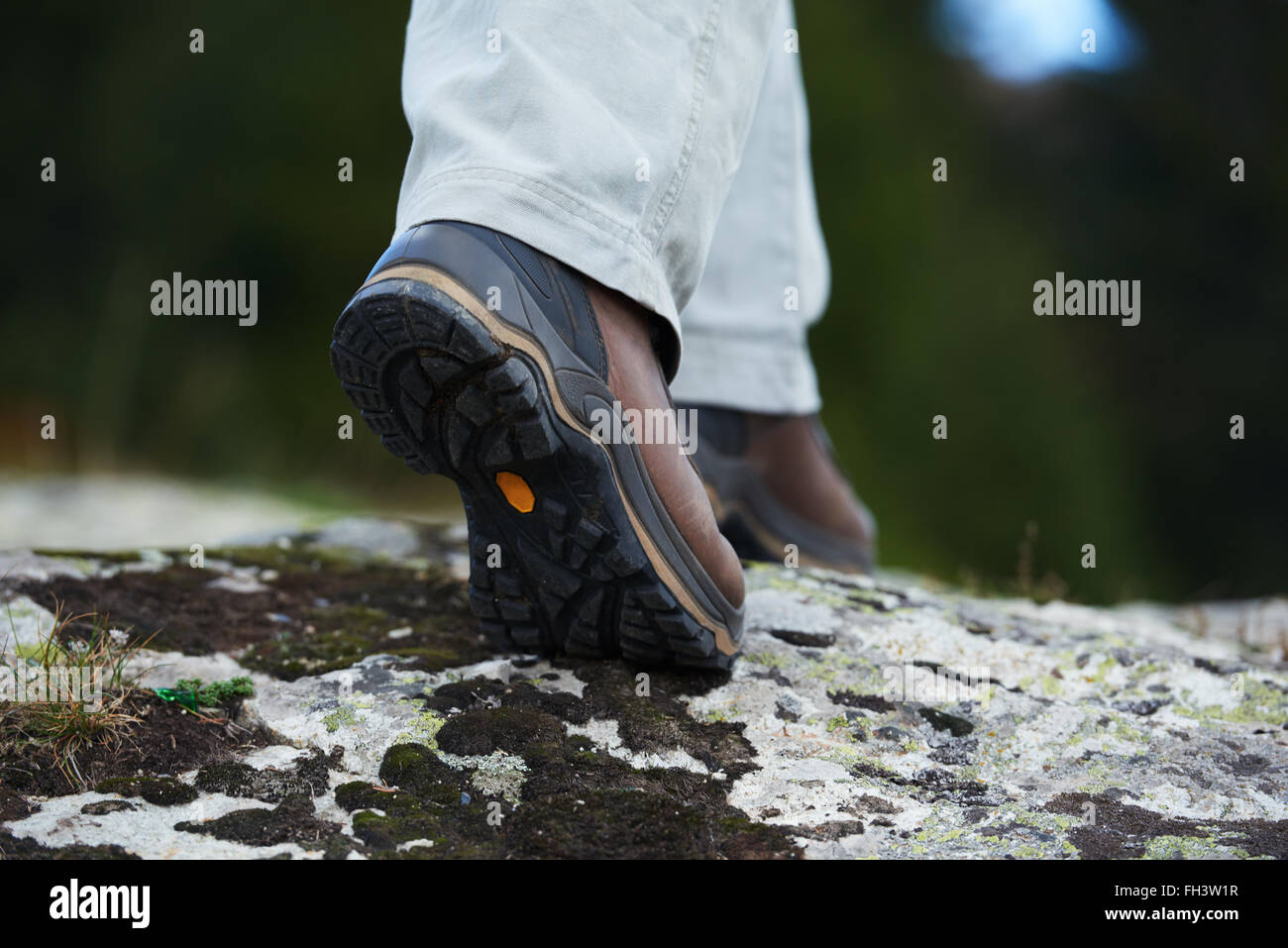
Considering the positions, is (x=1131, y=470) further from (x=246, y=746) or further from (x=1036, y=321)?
(x=246, y=746)

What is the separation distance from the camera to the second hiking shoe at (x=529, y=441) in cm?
A: 107

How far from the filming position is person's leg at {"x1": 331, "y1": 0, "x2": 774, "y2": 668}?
1.09 meters

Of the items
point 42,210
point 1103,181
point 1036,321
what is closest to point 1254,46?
point 1103,181

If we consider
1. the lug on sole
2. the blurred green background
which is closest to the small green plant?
the lug on sole

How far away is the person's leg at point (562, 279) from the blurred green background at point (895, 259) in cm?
393

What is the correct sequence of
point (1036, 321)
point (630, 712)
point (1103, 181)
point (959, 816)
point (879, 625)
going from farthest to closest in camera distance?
point (1103, 181) < point (1036, 321) < point (879, 625) < point (630, 712) < point (959, 816)

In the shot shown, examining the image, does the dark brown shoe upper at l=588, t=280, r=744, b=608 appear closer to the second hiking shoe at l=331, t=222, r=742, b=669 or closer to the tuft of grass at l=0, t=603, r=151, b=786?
the second hiking shoe at l=331, t=222, r=742, b=669

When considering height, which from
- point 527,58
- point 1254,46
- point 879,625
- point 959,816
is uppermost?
point 1254,46

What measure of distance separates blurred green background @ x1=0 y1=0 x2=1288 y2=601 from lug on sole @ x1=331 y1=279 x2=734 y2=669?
387 centimetres

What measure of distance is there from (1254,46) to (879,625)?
7.33 meters

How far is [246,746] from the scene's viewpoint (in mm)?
1103

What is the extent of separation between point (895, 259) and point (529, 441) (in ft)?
17.0

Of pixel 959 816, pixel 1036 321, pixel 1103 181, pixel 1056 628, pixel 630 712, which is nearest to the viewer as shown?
pixel 959 816

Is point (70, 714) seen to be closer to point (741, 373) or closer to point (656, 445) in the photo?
point (656, 445)
